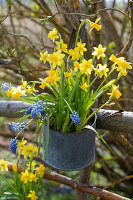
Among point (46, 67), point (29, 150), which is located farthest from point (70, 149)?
point (46, 67)

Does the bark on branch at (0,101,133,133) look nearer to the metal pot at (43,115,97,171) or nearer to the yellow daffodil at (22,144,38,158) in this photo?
the metal pot at (43,115,97,171)

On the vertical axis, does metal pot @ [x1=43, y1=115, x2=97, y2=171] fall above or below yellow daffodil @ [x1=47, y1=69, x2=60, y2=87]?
below

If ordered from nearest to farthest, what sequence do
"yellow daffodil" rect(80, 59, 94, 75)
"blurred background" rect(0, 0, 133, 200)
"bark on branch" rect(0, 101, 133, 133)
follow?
"yellow daffodil" rect(80, 59, 94, 75) < "bark on branch" rect(0, 101, 133, 133) < "blurred background" rect(0, 0, 133, 200)

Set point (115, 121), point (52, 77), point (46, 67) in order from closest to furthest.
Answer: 1. point (52, 77)
2. point (115, 121)
3. point (46, 67)

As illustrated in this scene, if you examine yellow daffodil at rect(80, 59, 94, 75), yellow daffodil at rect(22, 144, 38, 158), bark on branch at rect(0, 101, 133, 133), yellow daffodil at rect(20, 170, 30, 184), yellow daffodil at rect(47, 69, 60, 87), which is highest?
yellow daffodil at rect(80, 59, 94, 75)

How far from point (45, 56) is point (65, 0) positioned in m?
0.30

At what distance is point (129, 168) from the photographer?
2.26 meters

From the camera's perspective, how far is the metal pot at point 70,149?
2.95 feet

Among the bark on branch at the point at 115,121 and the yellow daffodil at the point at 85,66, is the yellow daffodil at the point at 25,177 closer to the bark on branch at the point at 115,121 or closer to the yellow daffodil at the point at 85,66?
the bark on branch at the point at 115,121

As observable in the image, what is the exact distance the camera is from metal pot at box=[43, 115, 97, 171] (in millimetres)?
898

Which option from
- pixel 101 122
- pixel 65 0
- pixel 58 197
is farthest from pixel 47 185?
pixel 65 0

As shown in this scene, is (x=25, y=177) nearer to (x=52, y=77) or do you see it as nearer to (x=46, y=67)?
(x=52, y=77)

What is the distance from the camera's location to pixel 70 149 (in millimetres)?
911

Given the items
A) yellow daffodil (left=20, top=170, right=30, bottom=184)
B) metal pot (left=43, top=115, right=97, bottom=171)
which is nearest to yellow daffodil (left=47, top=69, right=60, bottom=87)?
metal pot (left=43, top=115, right=97, bottom=171)
